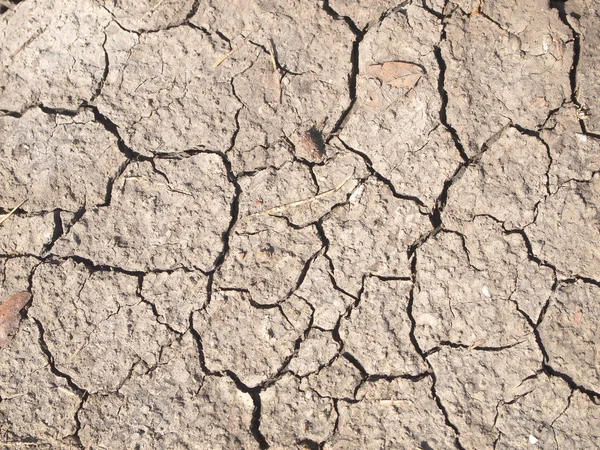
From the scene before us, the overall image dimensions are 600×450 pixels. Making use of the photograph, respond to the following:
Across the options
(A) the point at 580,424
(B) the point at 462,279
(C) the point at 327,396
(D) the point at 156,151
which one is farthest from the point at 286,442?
(D) the point at 156,151

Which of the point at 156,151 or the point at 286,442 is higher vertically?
the point at 156,151

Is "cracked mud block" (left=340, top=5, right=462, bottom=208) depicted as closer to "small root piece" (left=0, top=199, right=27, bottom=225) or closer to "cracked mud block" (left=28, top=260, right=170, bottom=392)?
"cracked mud block" (left=28, top=260, right=170, bottom=392)

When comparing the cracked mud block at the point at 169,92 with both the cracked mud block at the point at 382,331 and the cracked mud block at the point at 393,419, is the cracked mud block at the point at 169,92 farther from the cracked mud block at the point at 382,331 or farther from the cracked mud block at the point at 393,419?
the cracked mud block at the point at 393,419

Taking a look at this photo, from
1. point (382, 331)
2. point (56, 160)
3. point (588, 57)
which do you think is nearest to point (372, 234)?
point (382, 331)

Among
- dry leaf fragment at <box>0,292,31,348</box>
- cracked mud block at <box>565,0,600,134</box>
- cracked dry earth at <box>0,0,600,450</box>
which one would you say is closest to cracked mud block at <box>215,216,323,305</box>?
cracked dry earth at <box>0,0,600,450</box>

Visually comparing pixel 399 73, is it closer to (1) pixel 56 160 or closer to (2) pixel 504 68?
(2) pixel 504 68

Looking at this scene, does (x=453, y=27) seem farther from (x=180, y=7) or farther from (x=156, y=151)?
(x=156, y=151)
